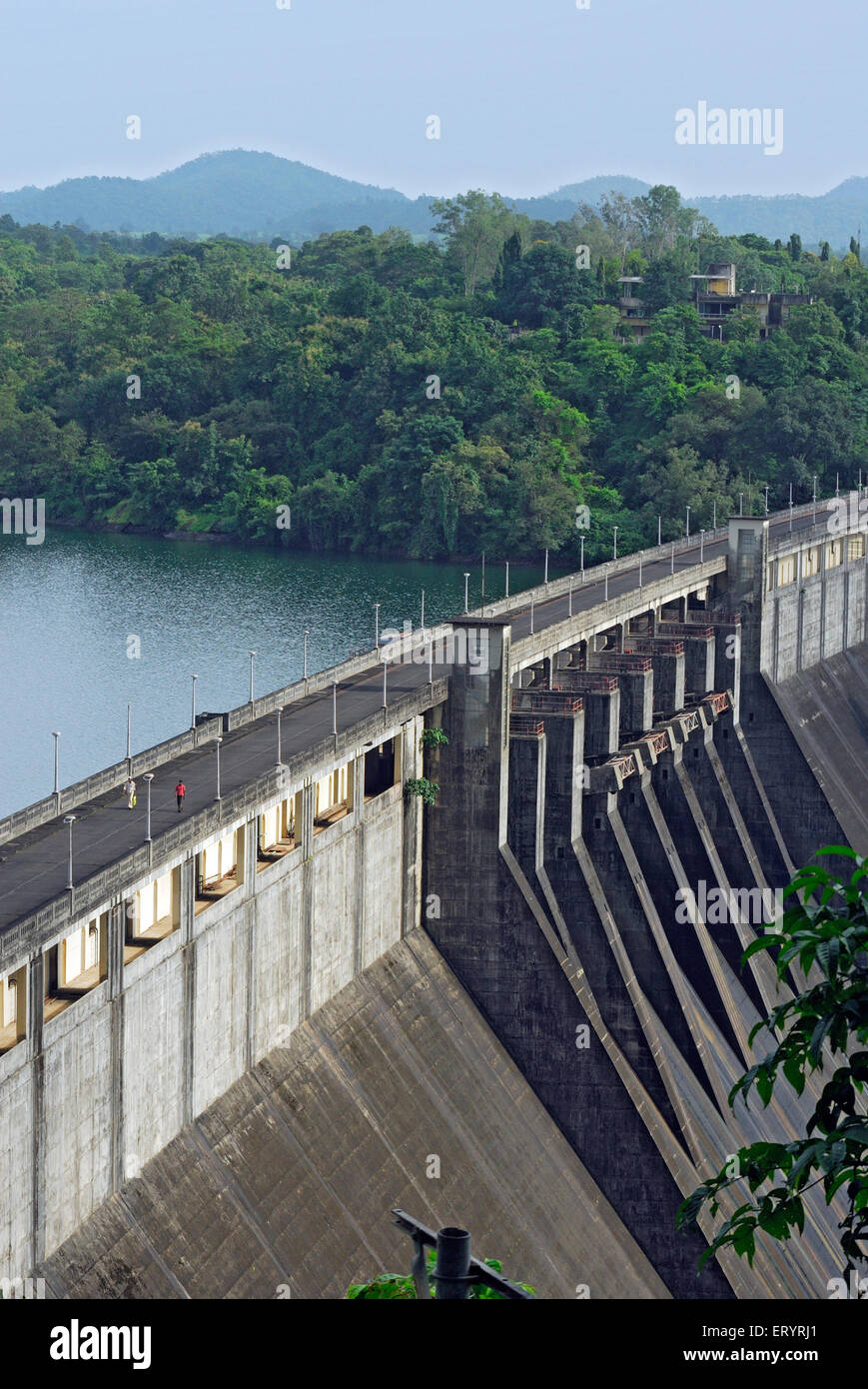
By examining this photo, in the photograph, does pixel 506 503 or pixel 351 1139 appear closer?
pixel 351 1139

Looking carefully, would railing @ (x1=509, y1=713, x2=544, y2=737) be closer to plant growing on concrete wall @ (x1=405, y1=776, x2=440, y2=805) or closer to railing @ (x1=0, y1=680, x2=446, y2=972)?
plant growing on concrete wall @ (x1=405, y1=776, x2=440, y2=805)

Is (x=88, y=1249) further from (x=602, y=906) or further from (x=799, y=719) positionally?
(x=799, y=719)

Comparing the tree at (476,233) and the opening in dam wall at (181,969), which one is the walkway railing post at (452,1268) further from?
the tree at (476,233)

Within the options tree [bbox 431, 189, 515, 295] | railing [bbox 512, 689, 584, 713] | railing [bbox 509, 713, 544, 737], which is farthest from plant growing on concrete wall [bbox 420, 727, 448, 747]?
tree [bbox 431, 189, 515, 295]

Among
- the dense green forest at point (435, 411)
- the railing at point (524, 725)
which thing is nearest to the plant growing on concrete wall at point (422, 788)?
the railing at point (524, 725)

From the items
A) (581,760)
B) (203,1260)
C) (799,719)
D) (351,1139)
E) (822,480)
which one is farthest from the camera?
(822,480)

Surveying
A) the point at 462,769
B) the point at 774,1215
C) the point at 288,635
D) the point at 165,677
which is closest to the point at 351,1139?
the point at 462,769
